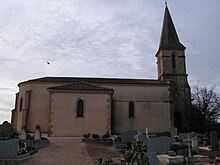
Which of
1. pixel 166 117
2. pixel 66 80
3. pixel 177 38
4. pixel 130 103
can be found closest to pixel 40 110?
pixel 66 80

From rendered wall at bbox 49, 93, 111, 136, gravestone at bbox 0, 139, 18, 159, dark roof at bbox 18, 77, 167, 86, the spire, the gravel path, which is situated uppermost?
the spire

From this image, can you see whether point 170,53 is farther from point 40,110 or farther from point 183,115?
point 40,110

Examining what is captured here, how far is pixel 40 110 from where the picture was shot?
33.8 meters

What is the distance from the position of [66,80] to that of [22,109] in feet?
21.9

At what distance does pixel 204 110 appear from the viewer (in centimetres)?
4050

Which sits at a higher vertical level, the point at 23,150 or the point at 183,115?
the point at 183,115

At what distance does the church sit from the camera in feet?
93.8

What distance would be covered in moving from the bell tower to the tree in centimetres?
144

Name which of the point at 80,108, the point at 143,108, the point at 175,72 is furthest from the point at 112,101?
the point at 175,72

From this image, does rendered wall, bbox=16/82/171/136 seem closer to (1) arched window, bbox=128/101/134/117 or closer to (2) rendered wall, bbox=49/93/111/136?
(1) arched window, bbox=128/101/134/117

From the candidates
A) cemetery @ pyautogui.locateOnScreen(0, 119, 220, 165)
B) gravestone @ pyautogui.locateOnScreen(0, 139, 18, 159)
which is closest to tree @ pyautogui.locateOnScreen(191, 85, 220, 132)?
cemetery @ pyautogui.locateOnScreen(0, 119, 220, 165)

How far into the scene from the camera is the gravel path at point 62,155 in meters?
15.0

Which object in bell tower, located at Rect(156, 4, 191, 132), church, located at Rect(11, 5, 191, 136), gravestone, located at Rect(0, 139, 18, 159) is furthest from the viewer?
bell tower, located at Rect(156, 4, 191, 132)

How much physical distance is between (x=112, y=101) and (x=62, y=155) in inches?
740
